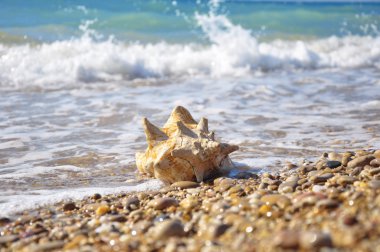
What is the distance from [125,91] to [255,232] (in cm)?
658

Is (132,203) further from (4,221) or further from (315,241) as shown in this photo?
(315,241)

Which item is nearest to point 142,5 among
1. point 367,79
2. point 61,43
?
point 61,43

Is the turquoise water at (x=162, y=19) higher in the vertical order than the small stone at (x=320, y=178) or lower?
higher

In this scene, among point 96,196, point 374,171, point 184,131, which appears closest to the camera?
point 374,171

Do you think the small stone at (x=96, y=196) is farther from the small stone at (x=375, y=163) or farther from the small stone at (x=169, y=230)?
the small stone at (x=375, y=163)

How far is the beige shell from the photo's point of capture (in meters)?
3.86

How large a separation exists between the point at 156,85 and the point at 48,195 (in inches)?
235

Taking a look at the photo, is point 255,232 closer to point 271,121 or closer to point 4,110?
point 271,121

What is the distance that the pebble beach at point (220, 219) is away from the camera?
2193 millimetres

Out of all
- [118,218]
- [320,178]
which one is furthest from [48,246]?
[320,178]

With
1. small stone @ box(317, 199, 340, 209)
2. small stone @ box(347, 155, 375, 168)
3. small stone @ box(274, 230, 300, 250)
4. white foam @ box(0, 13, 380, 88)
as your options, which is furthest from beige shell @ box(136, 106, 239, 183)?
white foam @ box(0, 13, 380, 88)

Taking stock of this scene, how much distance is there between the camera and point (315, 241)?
2.06 metres

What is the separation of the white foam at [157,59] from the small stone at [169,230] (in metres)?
6.96

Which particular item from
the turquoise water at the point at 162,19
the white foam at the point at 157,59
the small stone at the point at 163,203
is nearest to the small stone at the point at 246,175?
the small stone at the point at 163,203
